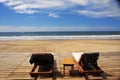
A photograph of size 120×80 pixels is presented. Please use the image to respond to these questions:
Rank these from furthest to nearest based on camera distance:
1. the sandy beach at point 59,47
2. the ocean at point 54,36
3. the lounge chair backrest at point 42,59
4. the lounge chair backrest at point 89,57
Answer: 1. the ocean at point 54,36
2. the sandy beach at point 59,47
3. the lounge chair backrest at point 42,59
4. the lounge chair backrest at point 89,57

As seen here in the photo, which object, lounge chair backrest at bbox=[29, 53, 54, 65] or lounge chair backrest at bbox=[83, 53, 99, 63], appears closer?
lounge chair backrest at bbox=[83, 53, 99, 63]

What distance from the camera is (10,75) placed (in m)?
5.68

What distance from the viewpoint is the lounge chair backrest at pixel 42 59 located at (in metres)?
5.84

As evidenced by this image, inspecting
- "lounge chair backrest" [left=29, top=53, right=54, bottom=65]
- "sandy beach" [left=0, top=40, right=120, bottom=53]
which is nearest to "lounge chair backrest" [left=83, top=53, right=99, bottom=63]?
"lounge chair backrest" [left=29, top=53, right=54, bottom=65]

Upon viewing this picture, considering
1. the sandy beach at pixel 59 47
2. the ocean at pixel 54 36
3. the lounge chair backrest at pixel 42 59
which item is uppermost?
the ocean at pixel 54 36

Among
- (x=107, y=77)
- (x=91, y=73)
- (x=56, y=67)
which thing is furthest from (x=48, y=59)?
(x=107, y=77)

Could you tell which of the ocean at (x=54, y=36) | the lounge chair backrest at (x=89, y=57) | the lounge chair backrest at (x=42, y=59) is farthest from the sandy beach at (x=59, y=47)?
the ocean at (x=54, y=36)

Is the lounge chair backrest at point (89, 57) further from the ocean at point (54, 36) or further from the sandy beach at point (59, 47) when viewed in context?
the ocean at point (54, 36)

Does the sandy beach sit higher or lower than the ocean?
lower

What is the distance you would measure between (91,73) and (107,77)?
51 centimetres

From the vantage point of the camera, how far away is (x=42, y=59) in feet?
19.4

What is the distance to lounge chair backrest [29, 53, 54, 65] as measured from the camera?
584 cm

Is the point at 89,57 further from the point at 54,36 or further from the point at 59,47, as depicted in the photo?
the point at 54,36

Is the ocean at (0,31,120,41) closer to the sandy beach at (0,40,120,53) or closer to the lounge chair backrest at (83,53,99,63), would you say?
the sandy beach at (0,40,120,53)
